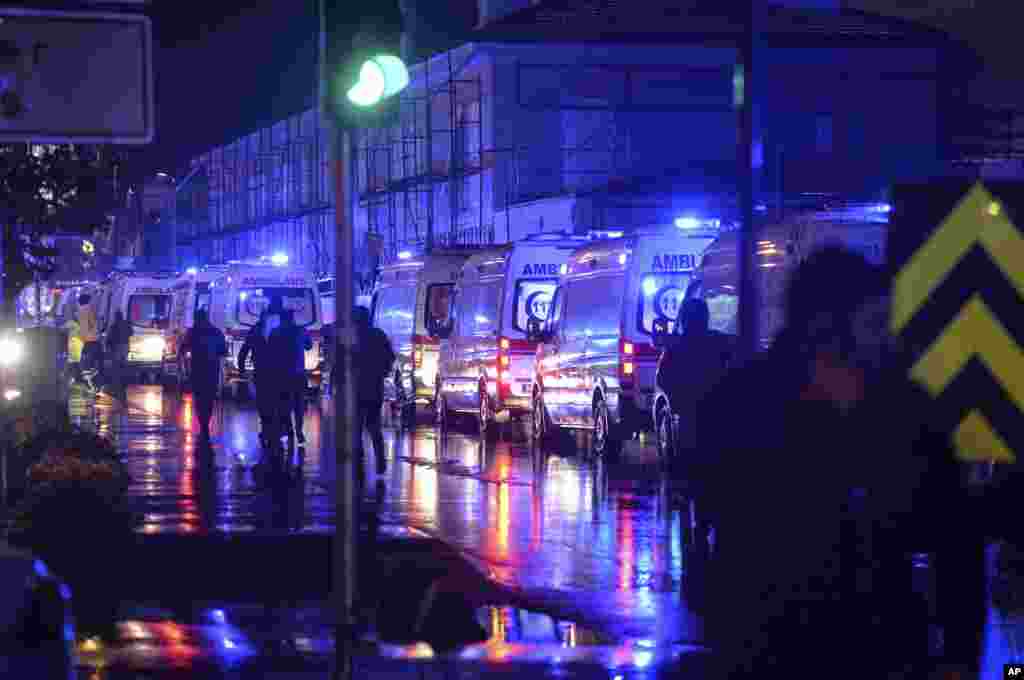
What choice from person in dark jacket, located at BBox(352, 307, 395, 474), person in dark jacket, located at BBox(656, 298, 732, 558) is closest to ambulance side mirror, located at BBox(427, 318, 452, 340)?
person in dark jacket, located at BBox(352, 307, 395, 474)

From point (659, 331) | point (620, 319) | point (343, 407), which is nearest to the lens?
point (343, 407)

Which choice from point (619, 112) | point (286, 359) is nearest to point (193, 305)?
point (619, 112)

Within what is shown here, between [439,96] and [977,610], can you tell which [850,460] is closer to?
[977,610]

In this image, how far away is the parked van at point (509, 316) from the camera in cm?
2814

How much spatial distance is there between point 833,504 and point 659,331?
17.5 meters

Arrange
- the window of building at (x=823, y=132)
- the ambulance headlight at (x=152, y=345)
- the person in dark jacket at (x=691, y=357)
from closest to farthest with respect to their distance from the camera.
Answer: the person in dark jacket at (x=691, y=357), the ambulance headlight at (x=152, y=345), the window of building at (x=823, y=132)

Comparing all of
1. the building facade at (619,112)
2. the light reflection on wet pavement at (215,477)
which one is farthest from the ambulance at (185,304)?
the light reflection on wet pavement at (215,477)

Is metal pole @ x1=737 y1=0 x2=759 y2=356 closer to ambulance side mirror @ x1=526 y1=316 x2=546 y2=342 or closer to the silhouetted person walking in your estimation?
the silhouetted person walking

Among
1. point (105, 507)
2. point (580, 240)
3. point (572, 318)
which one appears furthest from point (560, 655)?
point (580, 240)

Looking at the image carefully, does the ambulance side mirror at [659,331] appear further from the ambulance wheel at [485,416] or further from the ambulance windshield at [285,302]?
the ambulance windshield at [285,302]

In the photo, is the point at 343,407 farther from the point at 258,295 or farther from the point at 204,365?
the point at 258,295

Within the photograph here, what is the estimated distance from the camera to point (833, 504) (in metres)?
5.05

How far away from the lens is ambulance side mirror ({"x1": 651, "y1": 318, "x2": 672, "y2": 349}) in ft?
71.8

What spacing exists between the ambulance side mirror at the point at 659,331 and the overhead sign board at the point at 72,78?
13982mm
